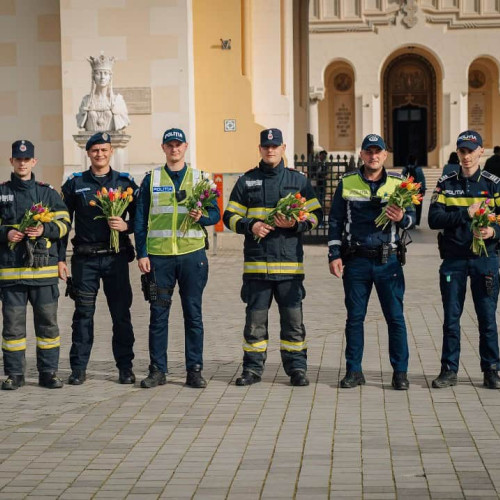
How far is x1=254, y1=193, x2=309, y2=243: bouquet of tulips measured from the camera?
32.3ft

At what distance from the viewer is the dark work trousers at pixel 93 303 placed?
1023 centimetres

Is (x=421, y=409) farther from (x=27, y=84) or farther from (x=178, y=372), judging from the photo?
(x=27, y=84)

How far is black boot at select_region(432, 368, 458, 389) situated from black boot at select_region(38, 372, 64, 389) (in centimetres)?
305

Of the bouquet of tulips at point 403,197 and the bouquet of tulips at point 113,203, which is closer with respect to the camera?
the bouquet of tulips at point 403,197

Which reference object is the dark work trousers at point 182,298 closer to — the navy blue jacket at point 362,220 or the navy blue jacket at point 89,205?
the navy blue jacket at point 89,205

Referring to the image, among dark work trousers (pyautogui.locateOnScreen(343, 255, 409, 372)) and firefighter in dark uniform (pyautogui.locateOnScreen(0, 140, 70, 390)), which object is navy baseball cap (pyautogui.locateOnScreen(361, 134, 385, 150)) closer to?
dark work trousers (pyautogui.locateOnScreen(343, 255, 409, 372))

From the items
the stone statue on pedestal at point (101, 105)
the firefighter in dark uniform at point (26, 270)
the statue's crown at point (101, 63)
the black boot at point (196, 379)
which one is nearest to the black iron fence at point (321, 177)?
the stone statue on pedestal at point (101, 105)

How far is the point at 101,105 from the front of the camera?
22438 millimetres

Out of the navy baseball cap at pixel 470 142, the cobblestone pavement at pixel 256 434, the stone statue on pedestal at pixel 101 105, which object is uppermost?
the stone statue on pedestal at pixel 101 105

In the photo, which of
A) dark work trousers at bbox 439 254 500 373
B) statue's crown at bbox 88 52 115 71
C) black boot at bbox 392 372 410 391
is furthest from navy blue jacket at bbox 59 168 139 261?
statue's crown at bbox 88 52 115 71

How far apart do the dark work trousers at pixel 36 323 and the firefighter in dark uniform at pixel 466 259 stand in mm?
3174

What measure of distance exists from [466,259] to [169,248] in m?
2.43

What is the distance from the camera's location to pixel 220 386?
32.8 feet

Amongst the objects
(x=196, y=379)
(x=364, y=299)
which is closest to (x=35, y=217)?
(x=196, y=379)
